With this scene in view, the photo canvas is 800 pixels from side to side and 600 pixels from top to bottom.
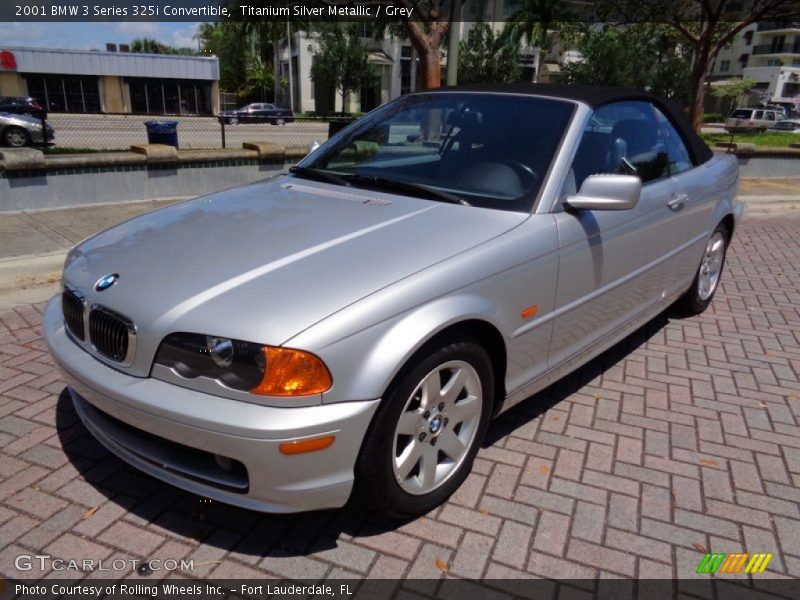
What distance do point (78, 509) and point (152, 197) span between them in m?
6.37

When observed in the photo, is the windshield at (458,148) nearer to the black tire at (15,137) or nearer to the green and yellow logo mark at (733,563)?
the green and yellow logo mark at (733,563)

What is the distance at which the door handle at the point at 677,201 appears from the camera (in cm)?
391

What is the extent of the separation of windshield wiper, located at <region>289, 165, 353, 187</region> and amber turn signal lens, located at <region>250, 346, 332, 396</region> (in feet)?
4.92

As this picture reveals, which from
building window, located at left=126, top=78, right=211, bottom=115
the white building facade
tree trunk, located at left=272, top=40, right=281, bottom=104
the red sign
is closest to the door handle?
building window, located at left=126, top=78, right=211, bottom=115

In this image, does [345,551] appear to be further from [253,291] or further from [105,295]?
[105,295]

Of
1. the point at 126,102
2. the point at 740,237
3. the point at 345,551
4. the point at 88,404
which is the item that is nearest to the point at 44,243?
the point at 88,404

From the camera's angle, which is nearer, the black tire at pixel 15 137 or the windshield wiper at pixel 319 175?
the windshield wiper at pixel 319 175

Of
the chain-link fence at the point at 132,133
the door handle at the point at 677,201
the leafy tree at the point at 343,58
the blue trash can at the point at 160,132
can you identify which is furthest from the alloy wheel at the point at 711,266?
the leafy tree at the point at 343,58

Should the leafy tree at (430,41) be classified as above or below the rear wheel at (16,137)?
above

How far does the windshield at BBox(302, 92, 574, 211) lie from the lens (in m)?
3.11

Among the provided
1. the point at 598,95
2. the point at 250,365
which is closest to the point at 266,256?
the point at 250,365

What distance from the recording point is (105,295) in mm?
2475

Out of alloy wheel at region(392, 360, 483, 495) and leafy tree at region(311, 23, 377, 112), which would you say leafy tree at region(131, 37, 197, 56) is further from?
alloy wheel at region(392, 360, 483, 495)

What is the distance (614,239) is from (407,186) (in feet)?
3.68
